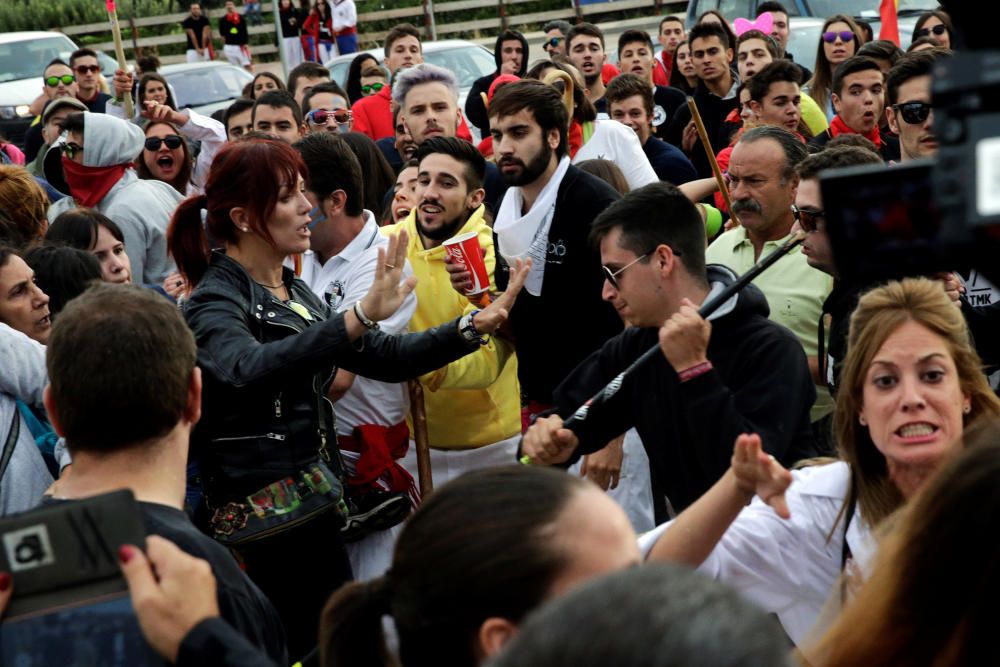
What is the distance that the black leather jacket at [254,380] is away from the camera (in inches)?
149

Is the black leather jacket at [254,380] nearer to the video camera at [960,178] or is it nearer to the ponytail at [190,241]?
the ponytail at [190,241]

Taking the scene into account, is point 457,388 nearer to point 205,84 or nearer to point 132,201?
point 132,201

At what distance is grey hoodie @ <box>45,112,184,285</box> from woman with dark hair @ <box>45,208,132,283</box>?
77cm

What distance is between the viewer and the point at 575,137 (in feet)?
23.6

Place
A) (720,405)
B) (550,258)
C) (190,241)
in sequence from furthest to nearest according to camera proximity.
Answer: (550,258) → (190,241) → (720,405)

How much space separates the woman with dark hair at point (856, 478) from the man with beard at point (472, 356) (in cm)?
222

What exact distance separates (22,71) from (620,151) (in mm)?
12474

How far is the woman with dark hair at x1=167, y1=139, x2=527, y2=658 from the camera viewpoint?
151 inches

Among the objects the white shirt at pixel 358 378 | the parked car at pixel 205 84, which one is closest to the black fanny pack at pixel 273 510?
the white shirt at pixel 358 378

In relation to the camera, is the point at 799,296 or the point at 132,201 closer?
the point at 799,296

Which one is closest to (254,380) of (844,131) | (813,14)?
(844,131)

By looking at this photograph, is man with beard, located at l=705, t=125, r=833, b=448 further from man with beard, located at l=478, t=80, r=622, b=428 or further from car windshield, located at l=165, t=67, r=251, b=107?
car windshield, located at l=165, t=67, r=251, b=107

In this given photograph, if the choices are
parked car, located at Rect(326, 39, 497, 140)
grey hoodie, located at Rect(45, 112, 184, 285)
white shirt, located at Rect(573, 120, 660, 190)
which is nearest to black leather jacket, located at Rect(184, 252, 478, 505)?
grey hoodie, located at Rect(45, 112, 184, 285)

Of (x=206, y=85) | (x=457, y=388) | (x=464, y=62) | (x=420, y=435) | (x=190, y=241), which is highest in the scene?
(x=190, y=241)
